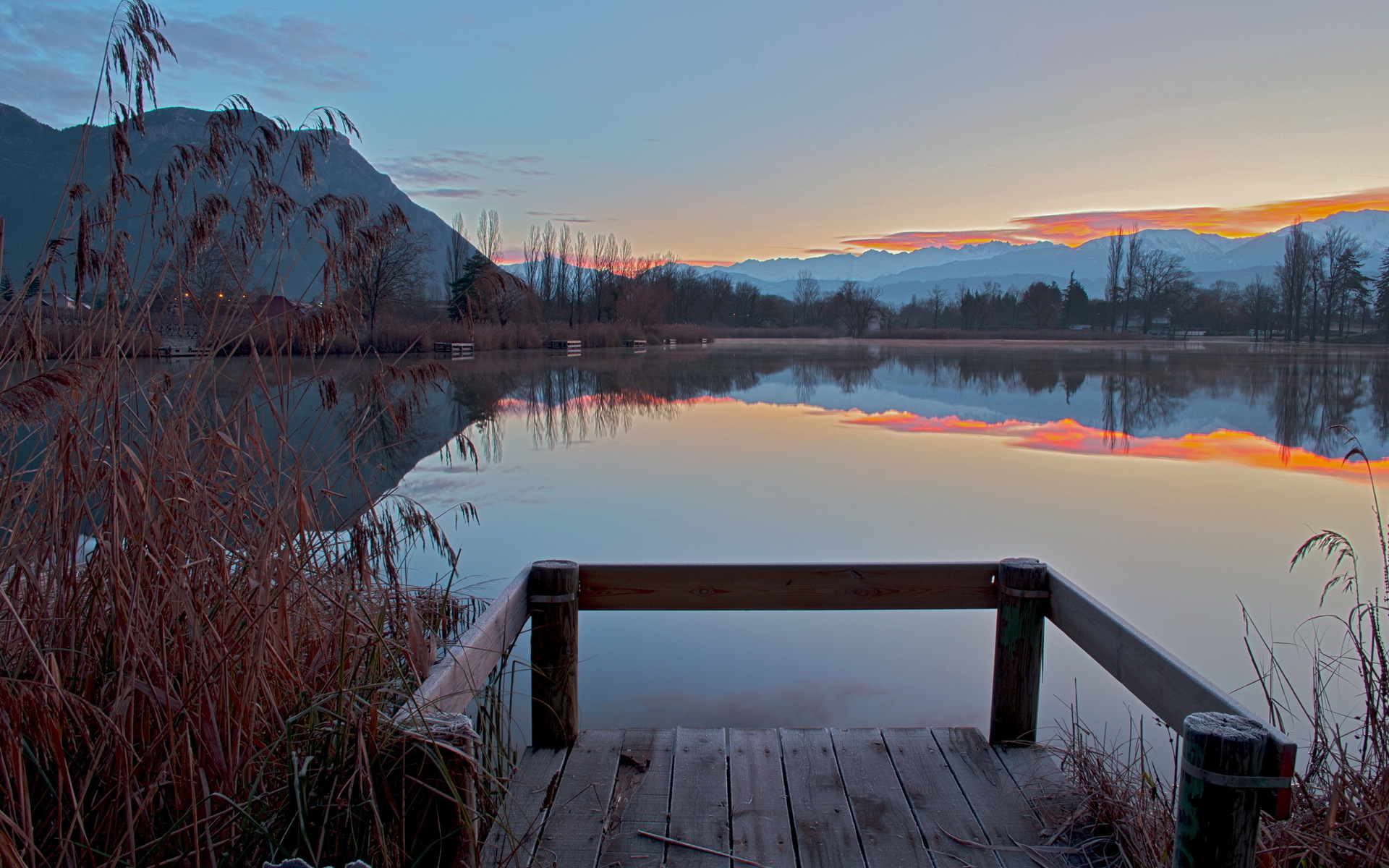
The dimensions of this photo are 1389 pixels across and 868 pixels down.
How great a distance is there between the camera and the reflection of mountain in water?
12172 millimetres

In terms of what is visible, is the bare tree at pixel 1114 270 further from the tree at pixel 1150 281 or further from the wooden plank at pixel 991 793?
the wooden plank at pixel 991 793

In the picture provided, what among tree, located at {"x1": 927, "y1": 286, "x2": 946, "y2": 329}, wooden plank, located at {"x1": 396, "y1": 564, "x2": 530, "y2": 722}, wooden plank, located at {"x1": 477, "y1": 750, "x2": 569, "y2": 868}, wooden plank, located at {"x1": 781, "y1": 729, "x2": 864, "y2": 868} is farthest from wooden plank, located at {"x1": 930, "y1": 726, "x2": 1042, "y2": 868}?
tree, located at {"x1": 927, "y1": 286, "x2": 946, "y2": 329}

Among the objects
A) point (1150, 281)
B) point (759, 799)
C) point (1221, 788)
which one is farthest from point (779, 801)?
point (1150, 281)

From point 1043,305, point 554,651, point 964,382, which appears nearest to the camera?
point 554,651

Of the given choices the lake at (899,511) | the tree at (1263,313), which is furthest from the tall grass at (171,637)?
the tree at (1263,313)

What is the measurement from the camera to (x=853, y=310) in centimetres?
A: 6178

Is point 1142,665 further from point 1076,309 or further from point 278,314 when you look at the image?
point 1076,309

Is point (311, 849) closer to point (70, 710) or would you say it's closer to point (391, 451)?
point (70, 710)

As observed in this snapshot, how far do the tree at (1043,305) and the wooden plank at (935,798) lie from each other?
62.4 metres

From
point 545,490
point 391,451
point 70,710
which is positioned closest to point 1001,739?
point 70,710

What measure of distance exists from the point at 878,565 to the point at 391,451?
830cm

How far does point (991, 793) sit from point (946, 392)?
1729 centimetres

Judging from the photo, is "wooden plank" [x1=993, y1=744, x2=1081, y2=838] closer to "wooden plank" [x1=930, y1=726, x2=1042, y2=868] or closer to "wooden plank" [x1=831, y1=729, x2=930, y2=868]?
"wooden plank" [x1=930, y1=726, x2=1042, y2=868]

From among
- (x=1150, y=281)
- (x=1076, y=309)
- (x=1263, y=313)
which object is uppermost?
(x=1150, y=281)
